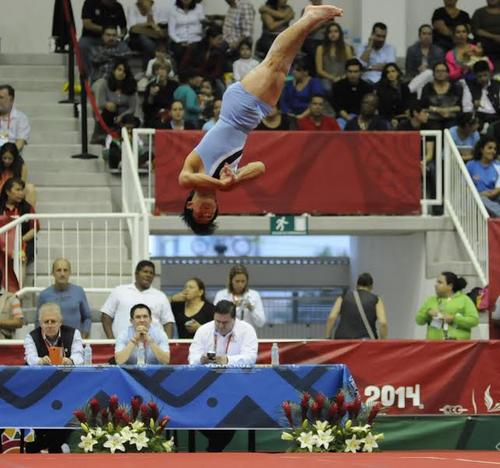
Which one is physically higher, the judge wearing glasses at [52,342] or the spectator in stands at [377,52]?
the spectator in stands at [377,52]

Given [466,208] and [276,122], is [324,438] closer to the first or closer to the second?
[466,208]

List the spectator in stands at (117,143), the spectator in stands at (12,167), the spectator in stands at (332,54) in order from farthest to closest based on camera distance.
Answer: the spectator in stands at (332,54)
the spectator in stands at (117,143)
the spectator in stands at (12,167)

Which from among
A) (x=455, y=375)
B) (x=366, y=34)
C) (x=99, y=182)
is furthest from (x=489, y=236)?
(x=366, y=34)

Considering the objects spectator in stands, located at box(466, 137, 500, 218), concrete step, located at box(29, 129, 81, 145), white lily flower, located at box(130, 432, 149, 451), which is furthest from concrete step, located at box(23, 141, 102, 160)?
white lily flower, located at box(130, 432, 149, 451)

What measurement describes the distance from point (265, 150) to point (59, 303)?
128 inches

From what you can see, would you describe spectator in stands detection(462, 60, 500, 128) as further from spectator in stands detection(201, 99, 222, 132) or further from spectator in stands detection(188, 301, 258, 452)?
spectator in stands detection(188, 301, 258, 452)

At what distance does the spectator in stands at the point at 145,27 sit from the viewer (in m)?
18.1

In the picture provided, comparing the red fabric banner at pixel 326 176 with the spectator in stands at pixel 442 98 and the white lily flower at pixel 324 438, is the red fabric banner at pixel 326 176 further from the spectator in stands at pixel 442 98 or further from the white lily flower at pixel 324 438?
the white lily flower at pixel 324 438

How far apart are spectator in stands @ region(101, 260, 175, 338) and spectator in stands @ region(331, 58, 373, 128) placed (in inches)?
189

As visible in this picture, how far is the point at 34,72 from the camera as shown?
61.7ft

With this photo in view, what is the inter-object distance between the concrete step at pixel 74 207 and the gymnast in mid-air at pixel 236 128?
247 inches

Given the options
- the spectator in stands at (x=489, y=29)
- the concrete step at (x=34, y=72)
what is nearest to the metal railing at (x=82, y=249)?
the concrete step at (x=34, y=72)

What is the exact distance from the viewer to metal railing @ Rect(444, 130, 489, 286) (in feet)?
49.7

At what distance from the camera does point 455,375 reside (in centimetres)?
1277
